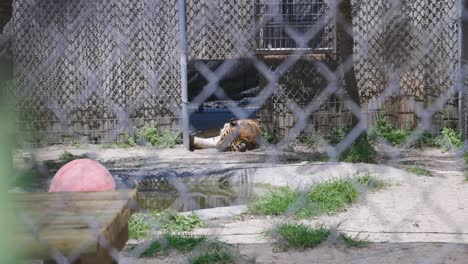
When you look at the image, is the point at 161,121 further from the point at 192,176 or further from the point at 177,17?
the point at 192,176

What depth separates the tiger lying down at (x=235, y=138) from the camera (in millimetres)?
7215

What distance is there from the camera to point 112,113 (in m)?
7.87

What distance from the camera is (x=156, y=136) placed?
308 inches

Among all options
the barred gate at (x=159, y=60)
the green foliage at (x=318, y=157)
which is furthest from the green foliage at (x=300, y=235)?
the barred gate at (x=159, y=60)

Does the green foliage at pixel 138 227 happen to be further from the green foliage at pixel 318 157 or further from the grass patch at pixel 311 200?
the green foliage at pixel 318 157

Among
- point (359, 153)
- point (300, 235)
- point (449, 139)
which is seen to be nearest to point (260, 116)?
point (449, 139)

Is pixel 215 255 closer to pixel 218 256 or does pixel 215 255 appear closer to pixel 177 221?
pixel 218 256

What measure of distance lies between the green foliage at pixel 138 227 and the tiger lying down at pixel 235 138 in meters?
3.56

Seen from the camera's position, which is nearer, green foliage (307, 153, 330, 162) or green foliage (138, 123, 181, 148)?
green foliage (307, 153, 330, 162)

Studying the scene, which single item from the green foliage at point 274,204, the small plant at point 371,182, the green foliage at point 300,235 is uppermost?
the small plant at point 371,182

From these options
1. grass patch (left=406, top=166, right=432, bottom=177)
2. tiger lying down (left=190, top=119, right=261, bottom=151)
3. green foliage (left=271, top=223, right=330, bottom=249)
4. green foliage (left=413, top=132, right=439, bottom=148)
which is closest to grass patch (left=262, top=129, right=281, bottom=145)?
tiger lying down (left=190, top=119, right=261, bottom=151)

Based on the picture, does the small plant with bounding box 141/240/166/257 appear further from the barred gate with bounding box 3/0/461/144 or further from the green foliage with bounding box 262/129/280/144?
the green foliage with bounding box 262/129/280/144

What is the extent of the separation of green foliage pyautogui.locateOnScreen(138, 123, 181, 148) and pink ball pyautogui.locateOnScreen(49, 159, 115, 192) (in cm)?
499

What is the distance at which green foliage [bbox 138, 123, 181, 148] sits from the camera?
767cm
